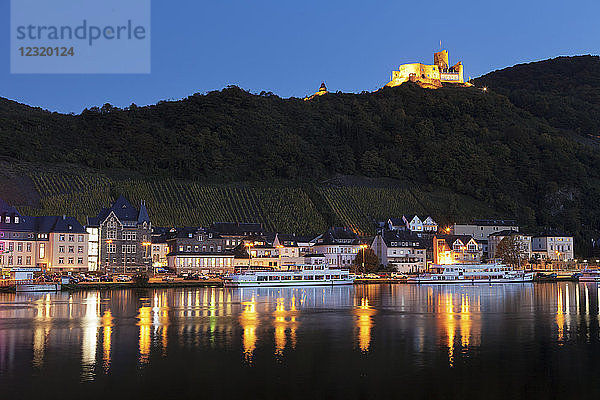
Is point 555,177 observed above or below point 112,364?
above

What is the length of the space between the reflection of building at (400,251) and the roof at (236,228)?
51.8 feet

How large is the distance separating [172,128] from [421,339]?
124 m

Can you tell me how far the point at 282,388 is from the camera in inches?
878

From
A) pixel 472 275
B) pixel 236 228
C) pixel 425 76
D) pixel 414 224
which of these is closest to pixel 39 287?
pixel 236 228

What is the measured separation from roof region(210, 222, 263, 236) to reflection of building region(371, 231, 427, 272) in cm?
1578

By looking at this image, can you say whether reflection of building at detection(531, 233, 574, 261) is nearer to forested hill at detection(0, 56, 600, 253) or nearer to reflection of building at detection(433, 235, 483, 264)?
forested hill at detection(0, 56, 600, 253)

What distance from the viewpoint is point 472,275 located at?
85688mm

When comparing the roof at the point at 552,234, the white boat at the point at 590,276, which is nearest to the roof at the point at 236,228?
the white boat at the point at 590,276

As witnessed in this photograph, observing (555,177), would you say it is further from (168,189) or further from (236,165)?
(168,189)

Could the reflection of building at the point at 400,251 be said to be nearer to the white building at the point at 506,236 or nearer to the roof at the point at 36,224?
the white building at the point at 506,236

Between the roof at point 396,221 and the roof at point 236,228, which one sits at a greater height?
the roof at point 396,221

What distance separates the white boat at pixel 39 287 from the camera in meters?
65.0

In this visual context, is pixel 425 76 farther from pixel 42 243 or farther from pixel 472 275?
pixel 42 243

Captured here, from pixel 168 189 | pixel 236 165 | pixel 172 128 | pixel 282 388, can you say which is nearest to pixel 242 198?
pixel 168 189
